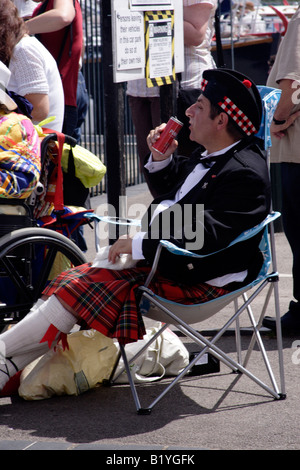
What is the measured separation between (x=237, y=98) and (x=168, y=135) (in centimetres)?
42

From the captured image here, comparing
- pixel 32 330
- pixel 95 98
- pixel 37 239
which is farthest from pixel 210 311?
pixel 95 98

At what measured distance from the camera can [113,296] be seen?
371 cm

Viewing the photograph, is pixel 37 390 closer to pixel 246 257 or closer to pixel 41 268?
pixel 41 268

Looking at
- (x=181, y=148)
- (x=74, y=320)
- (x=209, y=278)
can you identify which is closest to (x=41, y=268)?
(x=74, y=320)

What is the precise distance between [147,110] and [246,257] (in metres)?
2.79

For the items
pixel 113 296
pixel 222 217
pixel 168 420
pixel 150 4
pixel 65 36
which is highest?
pixel 150 4

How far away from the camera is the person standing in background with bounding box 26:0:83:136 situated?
5.95 metres

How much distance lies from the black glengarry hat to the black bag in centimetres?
186

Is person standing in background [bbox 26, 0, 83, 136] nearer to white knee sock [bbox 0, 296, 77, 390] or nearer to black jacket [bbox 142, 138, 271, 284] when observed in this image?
black jacket [bbox 142, 138, 271, 284]

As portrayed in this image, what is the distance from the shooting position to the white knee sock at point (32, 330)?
12.2 ft

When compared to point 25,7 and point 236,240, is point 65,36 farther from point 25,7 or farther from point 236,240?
point 236,240

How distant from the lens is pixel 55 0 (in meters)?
6.06

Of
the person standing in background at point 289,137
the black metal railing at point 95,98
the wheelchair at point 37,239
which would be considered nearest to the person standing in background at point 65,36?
the wheelchair at point 37,239

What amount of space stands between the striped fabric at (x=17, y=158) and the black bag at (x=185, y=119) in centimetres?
178
